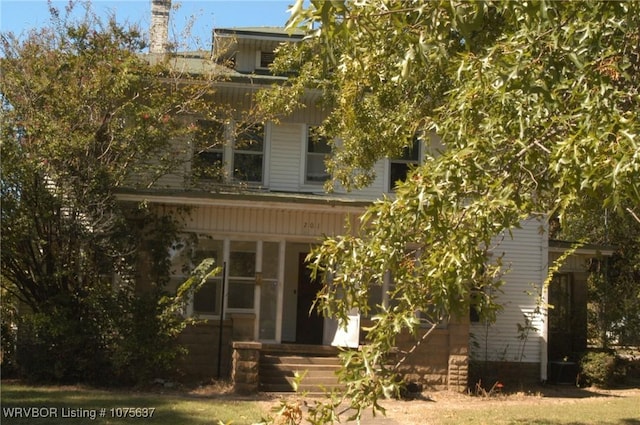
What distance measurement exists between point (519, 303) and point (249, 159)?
7102 mm

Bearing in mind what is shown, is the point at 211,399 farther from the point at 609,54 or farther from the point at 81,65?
the point at 609,54

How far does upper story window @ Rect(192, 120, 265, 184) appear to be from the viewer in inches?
652

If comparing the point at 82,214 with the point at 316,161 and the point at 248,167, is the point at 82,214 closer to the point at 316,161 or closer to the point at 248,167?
the point at 248,167

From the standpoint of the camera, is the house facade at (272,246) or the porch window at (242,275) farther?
the porch window at (242,275)

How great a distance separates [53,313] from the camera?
13.4m

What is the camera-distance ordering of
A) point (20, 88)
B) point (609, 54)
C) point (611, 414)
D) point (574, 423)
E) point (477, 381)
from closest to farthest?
point (609, 54) → point (574, 423) → point (611, 414) → point (20, 88) → point (477, 381)

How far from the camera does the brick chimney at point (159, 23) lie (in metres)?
19.3

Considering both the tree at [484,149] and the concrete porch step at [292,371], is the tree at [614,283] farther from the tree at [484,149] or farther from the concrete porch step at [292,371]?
the tree at [484,149]

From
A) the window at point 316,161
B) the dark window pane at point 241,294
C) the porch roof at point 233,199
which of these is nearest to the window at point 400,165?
the window at point 316,161

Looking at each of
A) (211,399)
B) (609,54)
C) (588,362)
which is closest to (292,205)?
(211,399)

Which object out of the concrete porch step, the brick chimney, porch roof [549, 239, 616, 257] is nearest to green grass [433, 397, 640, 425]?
the concrete porch step

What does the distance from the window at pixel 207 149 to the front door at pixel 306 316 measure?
8.92 feet

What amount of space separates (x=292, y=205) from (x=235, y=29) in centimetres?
567

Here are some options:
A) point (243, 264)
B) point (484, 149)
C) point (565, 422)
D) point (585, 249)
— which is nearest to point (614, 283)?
point (585, 249)
